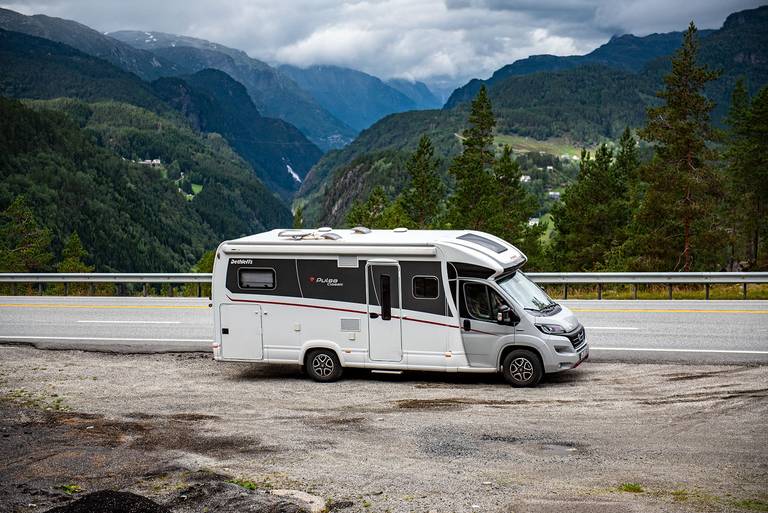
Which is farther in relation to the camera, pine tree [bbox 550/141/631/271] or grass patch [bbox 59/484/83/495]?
pine tree [bbox 550/141/631/271]

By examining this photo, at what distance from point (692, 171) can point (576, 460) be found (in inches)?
1198

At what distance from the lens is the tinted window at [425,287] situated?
47.6 ft

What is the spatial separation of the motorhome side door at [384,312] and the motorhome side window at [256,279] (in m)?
1.94

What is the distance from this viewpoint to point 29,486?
948 centimetres

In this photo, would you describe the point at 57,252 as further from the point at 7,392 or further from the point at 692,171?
the point at 7,392

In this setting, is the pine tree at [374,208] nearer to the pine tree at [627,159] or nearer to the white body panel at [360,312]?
the pine tree at [627,159]

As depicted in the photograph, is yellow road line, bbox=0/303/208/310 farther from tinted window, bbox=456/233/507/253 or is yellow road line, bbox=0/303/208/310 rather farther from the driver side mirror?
the driver side mirror

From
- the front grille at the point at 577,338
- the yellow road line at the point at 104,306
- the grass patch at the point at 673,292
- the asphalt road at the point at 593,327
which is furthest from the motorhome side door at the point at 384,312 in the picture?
the grass patch at the point at 673,292

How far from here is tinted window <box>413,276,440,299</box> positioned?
14516 mm

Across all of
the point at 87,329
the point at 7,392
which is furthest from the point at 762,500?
the point at 87,329

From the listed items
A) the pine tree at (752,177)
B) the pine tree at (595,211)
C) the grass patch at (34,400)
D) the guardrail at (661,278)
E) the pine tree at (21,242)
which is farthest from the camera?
the pine tree at (21,242)

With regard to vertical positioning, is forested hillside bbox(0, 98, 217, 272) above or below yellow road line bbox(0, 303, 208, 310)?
above

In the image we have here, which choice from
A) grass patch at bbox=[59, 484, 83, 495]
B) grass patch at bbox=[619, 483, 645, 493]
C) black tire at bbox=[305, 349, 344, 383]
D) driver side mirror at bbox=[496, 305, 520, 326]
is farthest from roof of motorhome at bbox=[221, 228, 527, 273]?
grass patch at bbox=[59, 484, 83, 495]

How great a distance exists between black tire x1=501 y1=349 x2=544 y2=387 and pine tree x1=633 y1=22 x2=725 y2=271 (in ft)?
82.7
